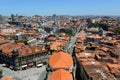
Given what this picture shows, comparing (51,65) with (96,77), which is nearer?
(96,77)

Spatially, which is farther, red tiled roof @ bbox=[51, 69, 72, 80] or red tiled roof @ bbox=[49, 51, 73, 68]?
red tiled roof @ bbox=[49, 51, 73, 68]

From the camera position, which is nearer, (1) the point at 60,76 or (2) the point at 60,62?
(1) the point at 60,76

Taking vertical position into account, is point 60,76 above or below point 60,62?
below

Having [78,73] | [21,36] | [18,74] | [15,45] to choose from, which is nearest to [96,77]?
[78,73]

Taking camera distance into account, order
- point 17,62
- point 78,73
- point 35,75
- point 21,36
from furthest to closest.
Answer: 1. point 21,36
2. point 17,62
3. point 35,75
4. point 78,73

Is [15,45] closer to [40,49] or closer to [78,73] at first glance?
[40,49]

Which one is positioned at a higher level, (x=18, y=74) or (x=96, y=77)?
(x=96, y=77)

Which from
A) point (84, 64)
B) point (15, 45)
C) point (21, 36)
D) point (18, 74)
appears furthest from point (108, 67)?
point (21, 36)

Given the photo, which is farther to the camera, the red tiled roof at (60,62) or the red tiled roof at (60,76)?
the red tiled roof at (60,62)

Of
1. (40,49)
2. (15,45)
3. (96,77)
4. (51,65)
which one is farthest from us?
(15,45)

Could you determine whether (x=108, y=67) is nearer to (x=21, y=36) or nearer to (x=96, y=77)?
(x=96, y=77)
